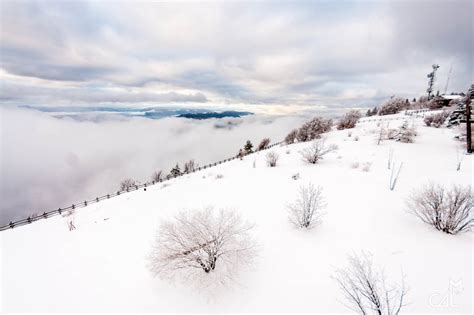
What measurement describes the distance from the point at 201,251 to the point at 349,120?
37828mm

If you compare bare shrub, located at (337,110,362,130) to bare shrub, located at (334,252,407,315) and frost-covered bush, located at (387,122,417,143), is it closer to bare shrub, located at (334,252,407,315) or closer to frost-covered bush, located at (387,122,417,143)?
frost-covered bush, located at (387,122,417,143)

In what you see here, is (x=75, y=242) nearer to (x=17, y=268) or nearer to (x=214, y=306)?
(x=17, y=268)

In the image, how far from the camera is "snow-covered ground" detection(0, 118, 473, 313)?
18.3 ft

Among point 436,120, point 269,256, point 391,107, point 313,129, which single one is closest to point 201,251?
point 269,256

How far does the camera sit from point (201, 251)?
6688 mm

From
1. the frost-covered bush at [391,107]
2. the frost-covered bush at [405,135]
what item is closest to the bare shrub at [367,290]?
the frost-covered bush at [405,135]

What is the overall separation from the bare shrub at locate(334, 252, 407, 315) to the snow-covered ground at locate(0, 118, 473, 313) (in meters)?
0.21

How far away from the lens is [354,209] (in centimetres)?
922

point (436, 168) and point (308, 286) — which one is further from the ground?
point (436, 168)

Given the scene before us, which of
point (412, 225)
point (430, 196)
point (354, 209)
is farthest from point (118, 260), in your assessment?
point (430, 196)

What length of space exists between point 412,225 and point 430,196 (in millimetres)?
1227

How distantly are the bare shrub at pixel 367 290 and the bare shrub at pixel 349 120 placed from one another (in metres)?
33.7

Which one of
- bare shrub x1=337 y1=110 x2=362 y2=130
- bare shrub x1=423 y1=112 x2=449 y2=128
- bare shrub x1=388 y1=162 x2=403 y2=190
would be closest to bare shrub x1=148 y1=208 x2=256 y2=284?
bare shrub x1=388 y1=162 x2=403 y2=190

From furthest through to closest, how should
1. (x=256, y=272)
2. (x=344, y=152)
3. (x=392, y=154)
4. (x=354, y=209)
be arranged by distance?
(x=344, y=152) → (x=392, y=154) → (x=354, y=209) → (x=256, y=272)
